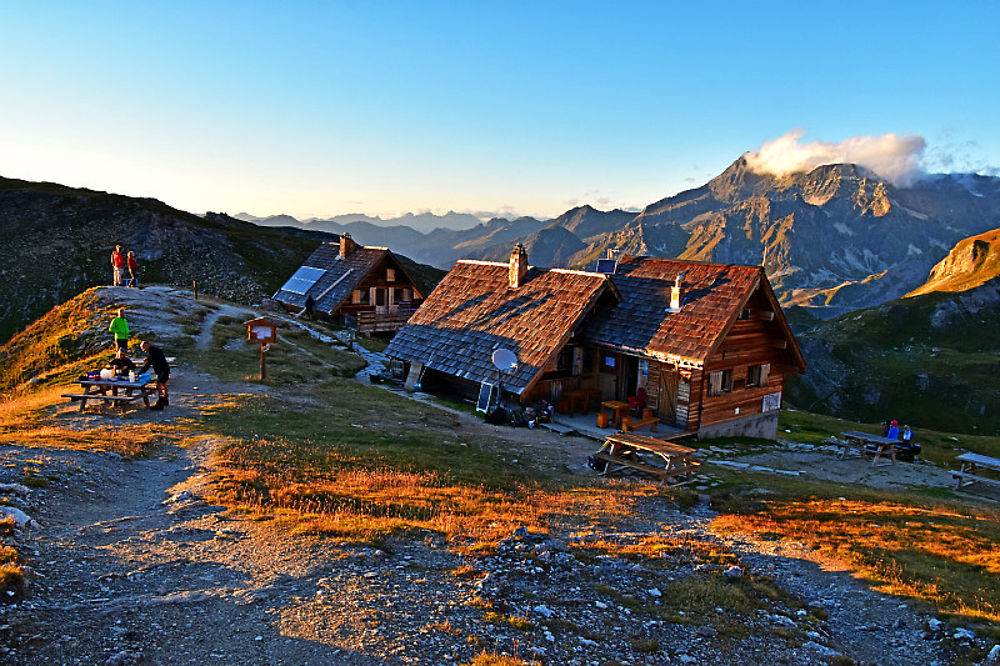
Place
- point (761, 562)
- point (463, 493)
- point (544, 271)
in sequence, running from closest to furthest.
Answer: point (761, 562), point (463, 493), point (544, 271)

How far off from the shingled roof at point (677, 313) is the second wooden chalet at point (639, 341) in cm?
5

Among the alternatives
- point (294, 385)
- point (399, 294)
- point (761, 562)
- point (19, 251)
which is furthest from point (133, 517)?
point (19, 251)

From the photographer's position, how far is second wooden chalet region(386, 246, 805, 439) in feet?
87.3

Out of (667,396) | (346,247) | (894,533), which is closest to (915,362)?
(346,247)

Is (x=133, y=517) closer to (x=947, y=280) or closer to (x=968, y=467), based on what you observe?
(x=968, y=467)

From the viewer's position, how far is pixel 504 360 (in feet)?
88.7

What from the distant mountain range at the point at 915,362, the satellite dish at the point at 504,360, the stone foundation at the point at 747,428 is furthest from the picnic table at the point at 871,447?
the distant mountain range at the point at 915,362

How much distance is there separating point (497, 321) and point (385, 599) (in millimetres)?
22111

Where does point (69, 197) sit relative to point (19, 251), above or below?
above

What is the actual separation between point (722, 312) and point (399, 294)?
31.7m

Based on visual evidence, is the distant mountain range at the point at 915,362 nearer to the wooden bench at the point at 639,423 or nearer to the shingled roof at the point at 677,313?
the shingled roof at the point at 677,313

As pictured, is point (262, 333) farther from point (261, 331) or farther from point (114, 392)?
point (114, 392)

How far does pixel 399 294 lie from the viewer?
52.5 meters

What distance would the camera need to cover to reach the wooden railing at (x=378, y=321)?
154 feet
